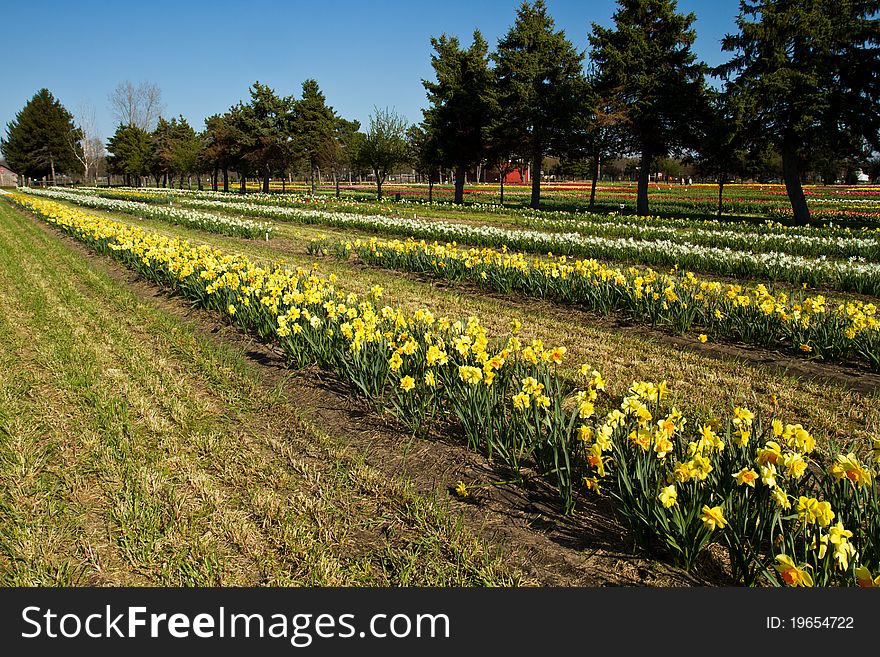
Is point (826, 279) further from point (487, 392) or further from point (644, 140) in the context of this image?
point (644, 140)

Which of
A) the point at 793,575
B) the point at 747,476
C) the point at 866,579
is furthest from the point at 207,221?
the point at 866,579

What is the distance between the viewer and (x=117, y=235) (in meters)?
12.5

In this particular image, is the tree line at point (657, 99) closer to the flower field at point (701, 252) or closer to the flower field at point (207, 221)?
the flower field at point (701, 252)

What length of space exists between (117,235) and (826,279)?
14.5m

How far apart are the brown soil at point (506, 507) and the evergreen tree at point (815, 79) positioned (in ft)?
84.7

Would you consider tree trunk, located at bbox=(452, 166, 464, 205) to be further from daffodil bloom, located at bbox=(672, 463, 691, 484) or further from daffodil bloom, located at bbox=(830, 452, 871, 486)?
daffodil bloom, located at bbox=(830, 452, 871, 486)

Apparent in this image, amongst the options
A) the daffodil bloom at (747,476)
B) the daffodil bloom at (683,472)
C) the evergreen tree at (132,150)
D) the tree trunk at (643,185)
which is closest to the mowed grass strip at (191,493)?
the daffodil bloom at (683,472)

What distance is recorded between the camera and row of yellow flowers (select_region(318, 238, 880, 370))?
571 cm

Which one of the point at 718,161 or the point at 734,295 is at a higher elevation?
the point at 718,161

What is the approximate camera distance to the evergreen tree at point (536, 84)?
103 feet

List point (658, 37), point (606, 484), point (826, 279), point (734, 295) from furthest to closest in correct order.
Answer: point (658, 37)
point (826, 279)
point (734, 295)
point (606, 484)

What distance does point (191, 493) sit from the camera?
11.2 ft

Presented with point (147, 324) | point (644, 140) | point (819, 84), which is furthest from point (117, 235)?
point (819, 84)

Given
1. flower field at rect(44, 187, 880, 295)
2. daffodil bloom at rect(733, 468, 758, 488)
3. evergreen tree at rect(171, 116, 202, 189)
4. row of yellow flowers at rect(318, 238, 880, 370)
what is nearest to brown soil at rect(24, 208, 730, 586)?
daffodil bloom at rect(733, 468, 758, 488)
